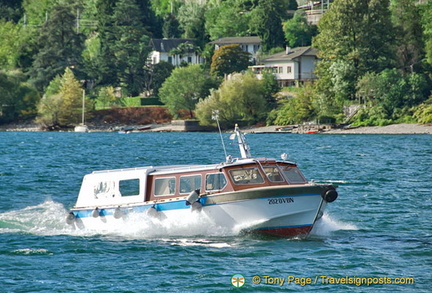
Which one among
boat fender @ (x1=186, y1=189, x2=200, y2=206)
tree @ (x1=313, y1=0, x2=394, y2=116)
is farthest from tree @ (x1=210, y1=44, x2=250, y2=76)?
boat fender @ (x1=186, y1=189, x2=200, y2=206)

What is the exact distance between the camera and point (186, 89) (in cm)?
14550

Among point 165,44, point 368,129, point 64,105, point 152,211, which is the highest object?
point 165,44

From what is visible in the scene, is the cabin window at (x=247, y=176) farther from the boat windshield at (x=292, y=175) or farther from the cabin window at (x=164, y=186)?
the cabin window at (x=164, y=186)

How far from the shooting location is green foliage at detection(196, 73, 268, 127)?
436 feet

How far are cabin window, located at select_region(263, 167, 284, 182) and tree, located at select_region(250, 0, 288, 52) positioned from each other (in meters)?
135

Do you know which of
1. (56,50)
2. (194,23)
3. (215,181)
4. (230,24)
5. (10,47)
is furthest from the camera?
(194,23)

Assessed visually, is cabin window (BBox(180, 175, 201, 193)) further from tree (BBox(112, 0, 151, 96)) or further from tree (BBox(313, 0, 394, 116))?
tree (BBox(112, 0, 151, 96))

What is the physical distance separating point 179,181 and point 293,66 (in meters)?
119

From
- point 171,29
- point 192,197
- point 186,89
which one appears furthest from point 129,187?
point 171,29

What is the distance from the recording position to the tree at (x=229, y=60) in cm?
15425

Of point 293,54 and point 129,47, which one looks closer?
point 293,54

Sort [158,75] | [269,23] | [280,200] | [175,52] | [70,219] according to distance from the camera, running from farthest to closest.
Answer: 1. [175,52]
2. [269,23]
3. [158,75]
4. [70,219]
5. [280,200]

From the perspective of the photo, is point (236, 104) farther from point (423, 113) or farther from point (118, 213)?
Result: point (118, 213)

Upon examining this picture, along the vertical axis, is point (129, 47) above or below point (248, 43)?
below
